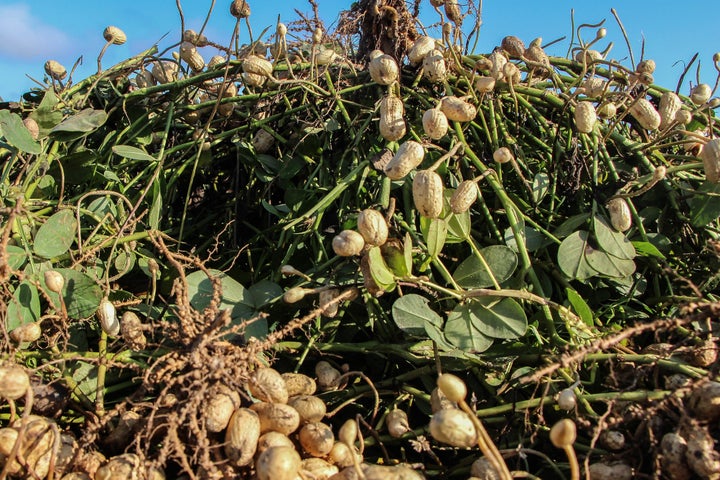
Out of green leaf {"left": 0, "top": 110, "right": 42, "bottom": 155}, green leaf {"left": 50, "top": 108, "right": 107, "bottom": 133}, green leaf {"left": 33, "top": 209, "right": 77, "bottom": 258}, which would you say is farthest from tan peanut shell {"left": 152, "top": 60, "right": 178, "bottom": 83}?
green leaf {"left": 33, "top": 209, "right": 77, "bottom": 258}

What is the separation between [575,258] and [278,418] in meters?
0.48

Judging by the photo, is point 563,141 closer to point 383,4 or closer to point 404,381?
point 383,4

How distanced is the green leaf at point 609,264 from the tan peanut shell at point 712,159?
6.4 inches

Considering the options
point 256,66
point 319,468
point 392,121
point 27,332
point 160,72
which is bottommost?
point 319,468

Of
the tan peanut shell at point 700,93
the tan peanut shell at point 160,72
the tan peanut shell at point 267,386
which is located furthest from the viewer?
the tan peanut shell at point 160,72

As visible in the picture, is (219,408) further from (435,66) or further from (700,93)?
(700,93)

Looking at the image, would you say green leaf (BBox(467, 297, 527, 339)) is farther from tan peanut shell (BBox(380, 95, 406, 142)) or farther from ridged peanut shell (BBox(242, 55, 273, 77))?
ridged peanut shell (BBox(242, 55, 273, 77))

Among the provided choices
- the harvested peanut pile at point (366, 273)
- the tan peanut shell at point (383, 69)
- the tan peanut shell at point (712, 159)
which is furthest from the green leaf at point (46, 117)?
the tan peanut shell at point (712, 159)

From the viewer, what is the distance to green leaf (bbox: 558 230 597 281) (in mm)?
879

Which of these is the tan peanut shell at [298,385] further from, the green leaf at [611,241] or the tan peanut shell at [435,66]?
the tan peanut shell at [435,66]

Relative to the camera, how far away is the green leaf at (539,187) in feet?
3.23

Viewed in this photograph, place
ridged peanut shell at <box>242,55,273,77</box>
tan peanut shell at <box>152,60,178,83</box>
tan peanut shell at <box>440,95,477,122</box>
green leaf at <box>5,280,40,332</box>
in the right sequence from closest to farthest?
green leaf at <box>5,280,40,332</box> < tan peanut shell at <box>440,95,477,122</box> < ridged peanut shell at <box>242,55,273,77</box> < tan peanut shell at <box>152,60,178,83</box>

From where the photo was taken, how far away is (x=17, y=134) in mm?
945

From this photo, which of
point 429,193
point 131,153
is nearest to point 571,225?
point 429,193
